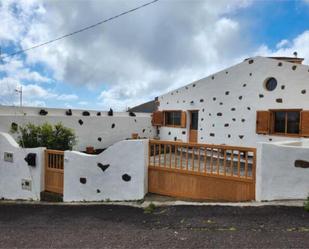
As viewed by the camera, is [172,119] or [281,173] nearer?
[281,173]

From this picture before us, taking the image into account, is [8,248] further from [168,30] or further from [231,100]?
[231,100]

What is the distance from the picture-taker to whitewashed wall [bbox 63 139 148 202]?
5352 mm

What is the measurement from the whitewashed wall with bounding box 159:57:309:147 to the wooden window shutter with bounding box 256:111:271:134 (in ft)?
0.62

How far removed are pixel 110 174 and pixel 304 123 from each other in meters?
5.64

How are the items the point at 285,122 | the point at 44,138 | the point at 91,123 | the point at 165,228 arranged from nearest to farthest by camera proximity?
the point at 165,228 → the point at 44,138 → the point at 285,122 → the point at 91,123

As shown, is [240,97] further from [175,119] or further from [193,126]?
[175,119]

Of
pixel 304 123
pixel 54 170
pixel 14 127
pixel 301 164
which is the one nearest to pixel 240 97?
pixel 304 123

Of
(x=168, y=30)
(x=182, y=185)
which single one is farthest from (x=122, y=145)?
(x=168, y=30)

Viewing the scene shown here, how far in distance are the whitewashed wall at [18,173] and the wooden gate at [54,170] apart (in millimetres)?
126

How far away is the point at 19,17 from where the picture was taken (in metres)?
8.17

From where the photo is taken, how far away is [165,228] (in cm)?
346

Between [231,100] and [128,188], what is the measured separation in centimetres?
583

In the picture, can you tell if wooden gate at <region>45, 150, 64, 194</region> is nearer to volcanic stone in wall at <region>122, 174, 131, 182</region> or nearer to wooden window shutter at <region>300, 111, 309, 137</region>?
volcanic stone in wall at <region>122, 174, 131, 182</region>

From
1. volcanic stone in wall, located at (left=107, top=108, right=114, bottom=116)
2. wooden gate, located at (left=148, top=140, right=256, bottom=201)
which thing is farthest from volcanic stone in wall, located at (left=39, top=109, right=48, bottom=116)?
wooden gate, located at (left=148, top=140, right=256, bottom=201)
